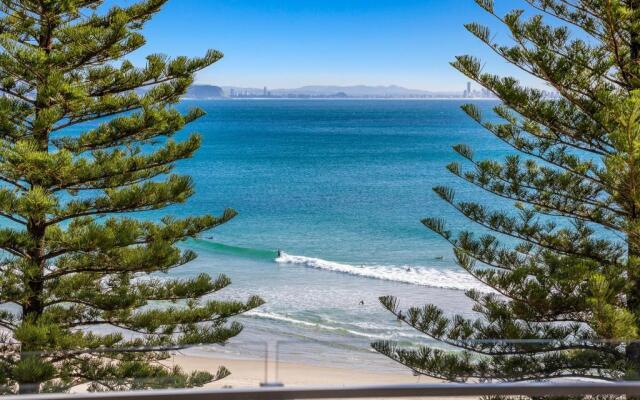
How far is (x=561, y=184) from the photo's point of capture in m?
5.48

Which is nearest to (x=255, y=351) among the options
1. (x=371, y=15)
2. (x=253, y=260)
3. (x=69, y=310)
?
(x=69, y=310)

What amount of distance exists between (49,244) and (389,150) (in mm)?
33524

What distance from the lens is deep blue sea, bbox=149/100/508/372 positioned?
1027 cm

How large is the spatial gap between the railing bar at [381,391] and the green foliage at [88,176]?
3823 mm

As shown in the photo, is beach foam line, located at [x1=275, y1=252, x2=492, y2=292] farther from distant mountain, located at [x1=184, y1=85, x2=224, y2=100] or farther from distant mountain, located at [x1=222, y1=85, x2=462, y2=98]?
distant mountain, located at [x1=222, y1=85, x2=462, y2=98]

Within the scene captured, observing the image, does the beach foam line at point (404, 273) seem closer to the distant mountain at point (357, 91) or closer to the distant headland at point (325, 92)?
the distant headland at point (325, 92)

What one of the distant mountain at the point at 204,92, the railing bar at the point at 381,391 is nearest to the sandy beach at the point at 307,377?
the railing bar at the point at 381,391

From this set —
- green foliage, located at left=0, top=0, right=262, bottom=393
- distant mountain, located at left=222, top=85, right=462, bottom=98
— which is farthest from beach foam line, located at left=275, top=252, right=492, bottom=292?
distant mountain, located at left=222, top=85, right=462, bottom=98

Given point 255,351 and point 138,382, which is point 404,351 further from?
point 138,382

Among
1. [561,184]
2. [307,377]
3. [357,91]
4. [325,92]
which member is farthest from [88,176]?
[357,91]

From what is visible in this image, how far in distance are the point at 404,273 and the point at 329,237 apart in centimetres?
409

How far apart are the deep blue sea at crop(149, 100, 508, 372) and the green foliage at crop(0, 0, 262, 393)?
5.63ft

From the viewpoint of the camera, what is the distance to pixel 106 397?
4.77ft

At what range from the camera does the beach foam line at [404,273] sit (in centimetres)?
1289
